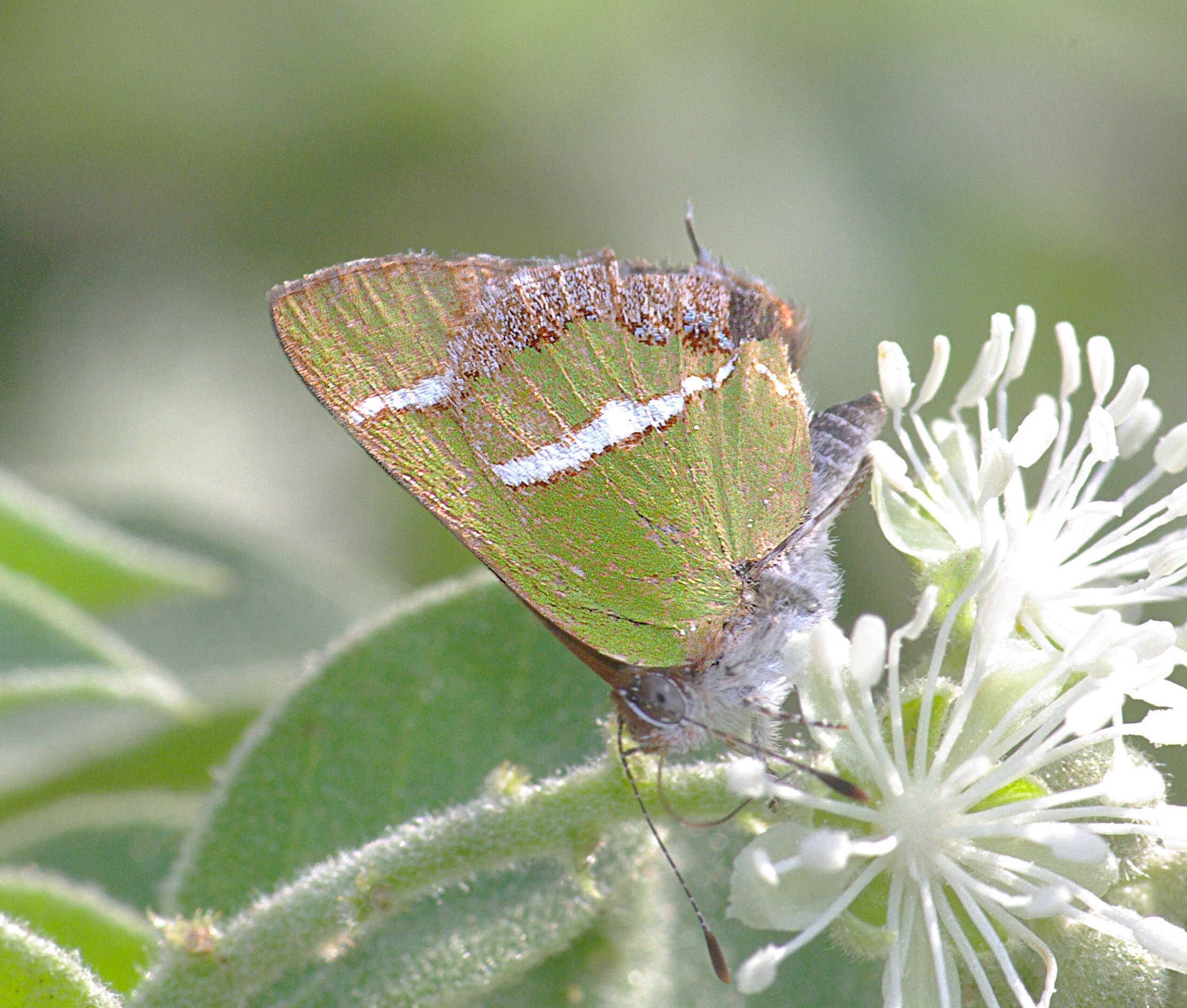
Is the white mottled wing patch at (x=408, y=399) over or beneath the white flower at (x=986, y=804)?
over

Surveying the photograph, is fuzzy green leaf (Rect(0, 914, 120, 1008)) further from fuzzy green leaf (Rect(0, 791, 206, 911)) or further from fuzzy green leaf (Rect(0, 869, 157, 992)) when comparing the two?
fuzzy green leaf (Rect(0, 791, 206, 911))

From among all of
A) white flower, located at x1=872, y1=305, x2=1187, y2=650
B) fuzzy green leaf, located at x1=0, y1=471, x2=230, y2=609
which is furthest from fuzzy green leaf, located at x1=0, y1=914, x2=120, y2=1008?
white flower, located at x1=872, y1=305, x2=1187, y2=650

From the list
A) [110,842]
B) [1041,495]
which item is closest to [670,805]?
[1041,495]

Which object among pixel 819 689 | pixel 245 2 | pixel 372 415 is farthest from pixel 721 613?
pixel 245 2

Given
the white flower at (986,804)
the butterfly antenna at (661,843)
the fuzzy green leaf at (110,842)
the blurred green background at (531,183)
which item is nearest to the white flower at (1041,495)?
the white flower at (986,804)

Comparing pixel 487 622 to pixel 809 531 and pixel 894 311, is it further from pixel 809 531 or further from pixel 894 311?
pixel 894 311

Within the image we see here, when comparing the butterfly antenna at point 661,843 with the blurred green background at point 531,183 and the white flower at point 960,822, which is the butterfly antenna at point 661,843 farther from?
the blurred green background at point 531,183
